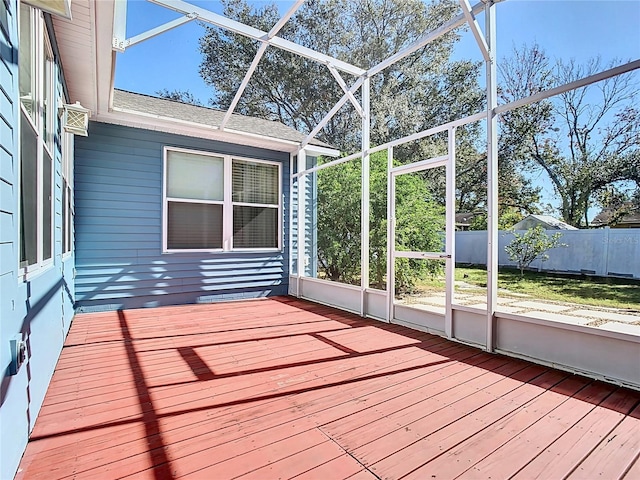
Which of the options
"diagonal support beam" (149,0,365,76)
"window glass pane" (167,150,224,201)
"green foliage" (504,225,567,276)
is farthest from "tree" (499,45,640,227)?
"window glass pane" (167,150,224,201)

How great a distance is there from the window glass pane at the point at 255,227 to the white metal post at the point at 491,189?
3.99 meters

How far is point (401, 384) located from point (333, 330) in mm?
1606

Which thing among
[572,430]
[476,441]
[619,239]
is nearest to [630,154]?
[619,239]

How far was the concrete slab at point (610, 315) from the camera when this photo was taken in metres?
2.69

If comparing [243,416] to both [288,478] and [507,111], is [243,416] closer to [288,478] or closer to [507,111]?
[288,478]

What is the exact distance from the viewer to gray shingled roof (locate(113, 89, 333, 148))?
536 cm

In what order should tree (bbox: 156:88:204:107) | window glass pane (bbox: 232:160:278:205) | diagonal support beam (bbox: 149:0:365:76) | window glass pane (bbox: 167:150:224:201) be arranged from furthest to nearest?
1. tree (bbox: 156:88:204:107)
2. window glass pane (bbox: 232:160:278:205)
3. window glass pane (bbox: 167:150:224:201)
4. diagonal support beam (bbox: 149:0:365:76)

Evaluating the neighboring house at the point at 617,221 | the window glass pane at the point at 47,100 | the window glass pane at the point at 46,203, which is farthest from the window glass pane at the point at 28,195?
the neighboring house at the point at 617,221

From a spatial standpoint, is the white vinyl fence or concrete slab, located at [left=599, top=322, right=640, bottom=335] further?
the white vinyl fence

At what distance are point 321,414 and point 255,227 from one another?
14.8 ft

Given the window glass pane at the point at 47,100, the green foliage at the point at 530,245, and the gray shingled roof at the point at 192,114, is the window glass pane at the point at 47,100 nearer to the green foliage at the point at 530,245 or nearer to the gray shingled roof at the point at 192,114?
the gray shingled roof at the point at 192,114

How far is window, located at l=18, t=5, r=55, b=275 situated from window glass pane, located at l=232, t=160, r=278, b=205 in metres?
3.39

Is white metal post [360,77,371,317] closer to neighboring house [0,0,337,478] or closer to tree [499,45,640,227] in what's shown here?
neighboring house [0,0,337,478]

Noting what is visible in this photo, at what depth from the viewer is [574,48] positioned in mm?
3516
